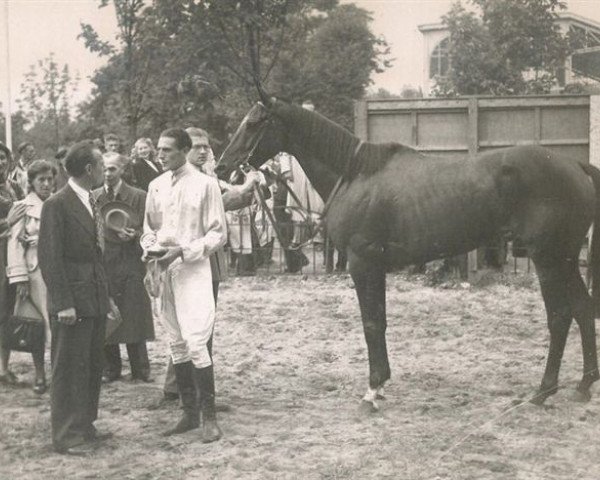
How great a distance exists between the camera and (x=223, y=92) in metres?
13.1

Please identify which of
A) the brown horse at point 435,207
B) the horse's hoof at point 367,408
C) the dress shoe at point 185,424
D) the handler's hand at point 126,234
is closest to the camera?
the dress shoe at point 185,424

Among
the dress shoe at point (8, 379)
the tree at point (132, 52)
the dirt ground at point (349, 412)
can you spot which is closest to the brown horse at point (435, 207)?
the dirt ground at point (349, 412)

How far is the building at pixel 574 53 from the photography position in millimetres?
11188

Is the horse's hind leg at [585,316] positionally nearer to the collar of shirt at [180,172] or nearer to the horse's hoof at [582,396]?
the horse's hoof at [582,396]

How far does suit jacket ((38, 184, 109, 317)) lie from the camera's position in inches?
198

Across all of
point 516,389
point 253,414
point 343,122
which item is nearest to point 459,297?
point 516,389

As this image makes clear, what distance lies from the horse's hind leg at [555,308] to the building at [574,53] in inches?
188

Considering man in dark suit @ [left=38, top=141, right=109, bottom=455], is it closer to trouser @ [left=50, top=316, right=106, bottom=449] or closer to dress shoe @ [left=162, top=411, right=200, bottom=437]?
trouser @ [left=50, top=316, right=106, bottom=449]

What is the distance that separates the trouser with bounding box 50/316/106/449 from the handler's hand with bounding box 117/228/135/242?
4.78 feet

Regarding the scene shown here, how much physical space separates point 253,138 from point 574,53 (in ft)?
25.8

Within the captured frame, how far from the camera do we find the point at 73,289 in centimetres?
511

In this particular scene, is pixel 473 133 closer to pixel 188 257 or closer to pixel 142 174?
pixel 142 174

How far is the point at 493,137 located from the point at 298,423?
6.86 metres

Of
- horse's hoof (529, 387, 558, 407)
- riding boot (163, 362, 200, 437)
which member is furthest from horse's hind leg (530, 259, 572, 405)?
riding boot (163, 362, 200, 437)
